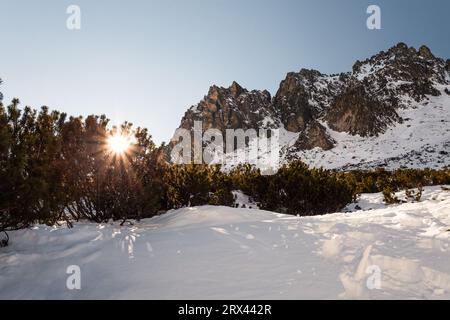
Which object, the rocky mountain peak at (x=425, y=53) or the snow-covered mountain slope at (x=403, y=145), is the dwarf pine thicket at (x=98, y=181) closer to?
the snow-covered mountain slope at (x=403, y=145)

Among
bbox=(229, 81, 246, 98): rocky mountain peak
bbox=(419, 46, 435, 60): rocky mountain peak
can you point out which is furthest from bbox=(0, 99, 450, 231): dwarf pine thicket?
bbox=(419, 46, 435, 60): rocky mountain peak

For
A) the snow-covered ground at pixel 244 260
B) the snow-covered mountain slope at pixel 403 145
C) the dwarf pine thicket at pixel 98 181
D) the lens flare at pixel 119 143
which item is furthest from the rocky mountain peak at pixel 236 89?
the snow-covered ground at pixel 244 260

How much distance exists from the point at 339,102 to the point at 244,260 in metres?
83.6

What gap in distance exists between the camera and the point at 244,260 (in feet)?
13.0

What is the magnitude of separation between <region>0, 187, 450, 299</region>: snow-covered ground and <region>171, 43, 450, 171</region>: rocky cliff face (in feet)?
213

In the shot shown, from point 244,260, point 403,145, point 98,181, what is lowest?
point 244,260

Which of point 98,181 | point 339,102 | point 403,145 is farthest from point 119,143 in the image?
point 339,102

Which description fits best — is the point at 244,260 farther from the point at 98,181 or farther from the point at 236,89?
the point at 236,89

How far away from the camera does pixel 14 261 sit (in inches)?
168

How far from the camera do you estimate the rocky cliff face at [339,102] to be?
71.8 meters

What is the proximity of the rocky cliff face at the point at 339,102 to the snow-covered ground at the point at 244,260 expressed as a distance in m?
65.0

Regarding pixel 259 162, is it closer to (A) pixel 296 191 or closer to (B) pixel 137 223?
(A) pixel 296 191

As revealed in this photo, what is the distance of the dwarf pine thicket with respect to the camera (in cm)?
469
